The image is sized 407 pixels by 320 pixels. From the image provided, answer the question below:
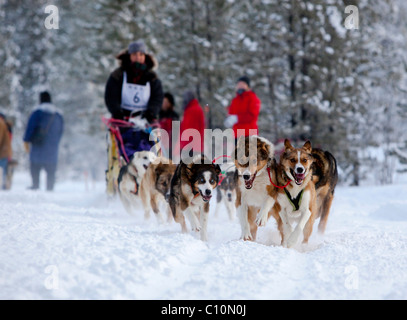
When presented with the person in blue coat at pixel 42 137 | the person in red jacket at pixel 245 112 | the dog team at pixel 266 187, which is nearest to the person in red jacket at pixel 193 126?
the person in red jacket at pixel 245 112

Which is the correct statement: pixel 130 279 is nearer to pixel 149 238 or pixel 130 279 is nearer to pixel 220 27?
pixel 149 238

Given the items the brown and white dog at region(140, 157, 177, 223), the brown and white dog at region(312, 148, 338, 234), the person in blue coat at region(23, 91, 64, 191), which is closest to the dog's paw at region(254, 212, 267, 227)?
the brown and white dog at region(312, 148, 338, 234)

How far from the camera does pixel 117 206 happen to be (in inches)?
273

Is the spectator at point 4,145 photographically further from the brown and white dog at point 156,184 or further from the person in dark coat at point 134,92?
the brown and white dog at point 156,184

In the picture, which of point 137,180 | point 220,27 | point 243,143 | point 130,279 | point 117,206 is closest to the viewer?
point 130,279

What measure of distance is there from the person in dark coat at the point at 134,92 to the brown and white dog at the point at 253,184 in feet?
7.51

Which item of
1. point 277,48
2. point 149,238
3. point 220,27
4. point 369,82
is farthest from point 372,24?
point 149,238

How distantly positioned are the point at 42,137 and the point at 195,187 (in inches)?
268

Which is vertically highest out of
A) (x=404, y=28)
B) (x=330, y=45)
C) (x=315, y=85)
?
(x=404, y=28)

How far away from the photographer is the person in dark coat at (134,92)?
18.9ft

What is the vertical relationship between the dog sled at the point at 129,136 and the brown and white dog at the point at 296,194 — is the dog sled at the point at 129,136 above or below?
above

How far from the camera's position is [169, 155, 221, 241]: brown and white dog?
394 cm

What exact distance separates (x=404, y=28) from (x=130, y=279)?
24.7 m

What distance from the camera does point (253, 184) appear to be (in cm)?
383
